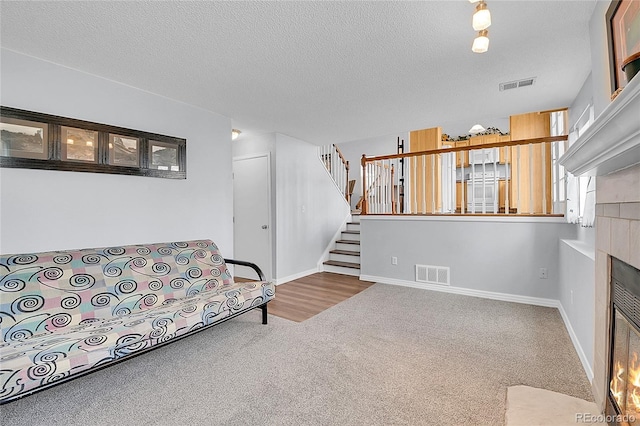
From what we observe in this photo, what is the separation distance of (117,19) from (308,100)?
1.83 metres

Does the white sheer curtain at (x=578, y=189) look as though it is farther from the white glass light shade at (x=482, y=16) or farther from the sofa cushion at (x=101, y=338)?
the sofa cushion at (x=101, y=338)

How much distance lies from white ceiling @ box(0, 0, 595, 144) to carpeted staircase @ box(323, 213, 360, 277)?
2.76 m

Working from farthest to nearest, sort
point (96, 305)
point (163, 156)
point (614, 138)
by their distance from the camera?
point (163, 156) → point (96, 305) → point (614, 138)

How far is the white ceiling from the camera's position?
1.84 meters

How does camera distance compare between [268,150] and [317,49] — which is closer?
[317,49]

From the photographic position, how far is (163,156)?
3150mm

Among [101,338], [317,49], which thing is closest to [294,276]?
[101,338]

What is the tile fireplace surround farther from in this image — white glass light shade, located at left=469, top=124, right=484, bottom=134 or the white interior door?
white glass light shade, located at left=469, top=124, right=484, bottom=134

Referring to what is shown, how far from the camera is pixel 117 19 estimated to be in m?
1.89

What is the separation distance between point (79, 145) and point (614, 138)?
3.47m

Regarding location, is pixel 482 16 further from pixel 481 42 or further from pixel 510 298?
pixel 510 298

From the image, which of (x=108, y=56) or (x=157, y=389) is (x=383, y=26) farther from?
(x=157, y=389)

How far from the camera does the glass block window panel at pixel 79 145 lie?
247 centimetres

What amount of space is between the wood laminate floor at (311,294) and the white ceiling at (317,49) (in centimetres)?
236
